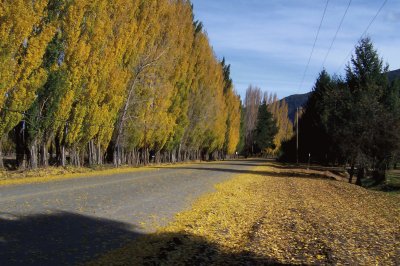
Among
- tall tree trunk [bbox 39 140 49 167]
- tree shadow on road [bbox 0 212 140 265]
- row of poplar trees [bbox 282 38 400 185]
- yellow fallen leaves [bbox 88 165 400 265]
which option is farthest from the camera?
row of poplar trees [bbox 282 38 400 185]

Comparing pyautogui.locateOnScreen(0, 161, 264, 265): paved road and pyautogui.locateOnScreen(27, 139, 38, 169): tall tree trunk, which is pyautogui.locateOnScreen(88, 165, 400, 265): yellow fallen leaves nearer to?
pyautogui.locateOnScreen(0, 161, 264, 265): paved road

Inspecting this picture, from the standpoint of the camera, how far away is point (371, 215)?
547 inches

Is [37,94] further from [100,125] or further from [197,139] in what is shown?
[197,139]

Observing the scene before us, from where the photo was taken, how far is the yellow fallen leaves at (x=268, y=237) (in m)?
7.32

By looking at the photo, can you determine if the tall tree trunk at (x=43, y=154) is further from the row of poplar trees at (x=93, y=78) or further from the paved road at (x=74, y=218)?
the paved road at (x=74, y=218)

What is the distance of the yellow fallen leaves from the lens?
732 cm

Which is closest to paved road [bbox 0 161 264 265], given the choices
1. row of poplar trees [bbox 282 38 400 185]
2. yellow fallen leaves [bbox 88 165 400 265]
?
yellow fallen leaves [bbox 88 165 400 265]

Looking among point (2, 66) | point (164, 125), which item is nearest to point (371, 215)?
point (2, 66)

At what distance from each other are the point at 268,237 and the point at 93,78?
19.9m

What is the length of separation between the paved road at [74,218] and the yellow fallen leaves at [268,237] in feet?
1.75

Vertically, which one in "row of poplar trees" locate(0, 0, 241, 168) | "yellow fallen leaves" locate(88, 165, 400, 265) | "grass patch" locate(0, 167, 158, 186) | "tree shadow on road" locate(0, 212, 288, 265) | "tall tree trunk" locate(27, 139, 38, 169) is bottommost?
"yellow fallen leaves" locate(88, 165, 400, 265)

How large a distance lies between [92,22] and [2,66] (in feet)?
26.6

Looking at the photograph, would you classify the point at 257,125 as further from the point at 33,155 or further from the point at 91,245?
the point at 91,245

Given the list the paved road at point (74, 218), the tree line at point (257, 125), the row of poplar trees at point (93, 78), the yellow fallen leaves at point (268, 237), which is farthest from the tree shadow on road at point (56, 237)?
the tree line at point (257, 125)
